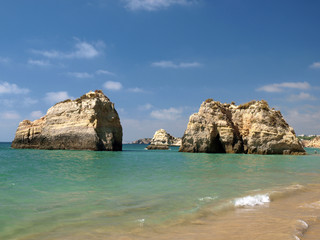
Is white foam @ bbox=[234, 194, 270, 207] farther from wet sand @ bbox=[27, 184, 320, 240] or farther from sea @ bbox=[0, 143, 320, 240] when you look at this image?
wet sand @ bbox=[27, 184, 320, 240]

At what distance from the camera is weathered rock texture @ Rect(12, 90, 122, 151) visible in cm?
3938

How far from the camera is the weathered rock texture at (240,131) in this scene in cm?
3662

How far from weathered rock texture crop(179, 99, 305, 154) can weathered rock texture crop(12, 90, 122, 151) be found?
39.9 feet

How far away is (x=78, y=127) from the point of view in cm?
3991

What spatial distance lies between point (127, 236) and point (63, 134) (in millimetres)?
38416

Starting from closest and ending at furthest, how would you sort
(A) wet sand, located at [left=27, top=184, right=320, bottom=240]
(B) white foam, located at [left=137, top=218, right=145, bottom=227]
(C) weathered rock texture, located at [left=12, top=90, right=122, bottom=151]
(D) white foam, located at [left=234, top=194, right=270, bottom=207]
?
(A) wet sand, located at [left=27, top=184, right=320, bottom=240], (B) white foam, located at [left=137, top=218, right=145, bottom=227], (D) white foam, located at [left=234, top=194, right=270, bottom=207], (C) weathered rock texture, located at [left=12, top=90, right=122, bottom=151]

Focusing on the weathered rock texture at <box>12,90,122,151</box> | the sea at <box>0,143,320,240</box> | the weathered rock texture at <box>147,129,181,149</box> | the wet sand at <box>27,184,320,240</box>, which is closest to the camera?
the wet sand at <box>27,184,320,240</box>

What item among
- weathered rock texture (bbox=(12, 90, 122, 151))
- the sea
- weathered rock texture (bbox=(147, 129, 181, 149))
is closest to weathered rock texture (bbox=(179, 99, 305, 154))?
weathered rock texture (bbox=(12, 90, 122, 151))

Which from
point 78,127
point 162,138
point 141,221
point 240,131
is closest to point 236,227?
point 141,221

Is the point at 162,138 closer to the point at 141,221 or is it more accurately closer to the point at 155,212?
the point at 155,212

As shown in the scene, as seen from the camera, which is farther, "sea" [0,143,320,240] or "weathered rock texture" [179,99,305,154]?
"weathered rock texture" [179,99,305,154]

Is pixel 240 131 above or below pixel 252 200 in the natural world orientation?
above

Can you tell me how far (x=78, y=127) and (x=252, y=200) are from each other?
3585 centimetres

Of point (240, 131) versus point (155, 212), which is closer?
point (155, 212)
